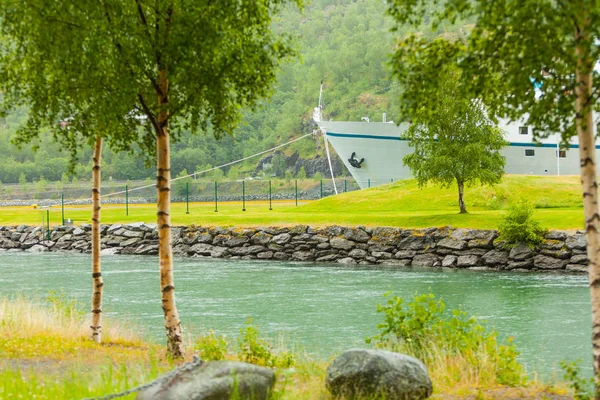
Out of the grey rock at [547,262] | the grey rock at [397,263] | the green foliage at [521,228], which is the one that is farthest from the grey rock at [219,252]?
the grey rock at [547,262]

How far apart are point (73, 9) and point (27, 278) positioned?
863 inches

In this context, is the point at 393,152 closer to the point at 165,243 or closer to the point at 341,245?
the point at 341,245

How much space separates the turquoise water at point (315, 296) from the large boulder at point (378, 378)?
5.25 m

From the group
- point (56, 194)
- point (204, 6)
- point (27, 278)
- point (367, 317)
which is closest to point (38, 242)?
point (27, 278)

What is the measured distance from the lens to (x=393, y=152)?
68.4 meters

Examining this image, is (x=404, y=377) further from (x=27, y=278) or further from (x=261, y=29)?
(x=27, y=278)

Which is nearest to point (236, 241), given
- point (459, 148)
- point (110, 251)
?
point (110, 251)

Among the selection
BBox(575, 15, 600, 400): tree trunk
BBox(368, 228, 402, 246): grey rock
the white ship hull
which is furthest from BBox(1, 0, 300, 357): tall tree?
the white ship hull

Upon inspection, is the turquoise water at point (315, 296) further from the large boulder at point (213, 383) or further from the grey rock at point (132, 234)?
the large boulder at point (213, 383)

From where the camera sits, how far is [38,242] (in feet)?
158

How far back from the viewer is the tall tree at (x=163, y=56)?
11359 mm

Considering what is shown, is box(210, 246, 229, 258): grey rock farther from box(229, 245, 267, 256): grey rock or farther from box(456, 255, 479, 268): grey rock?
box(456, 255, 479, 268): grey rock

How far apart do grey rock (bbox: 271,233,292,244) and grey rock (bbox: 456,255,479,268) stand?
9.30m

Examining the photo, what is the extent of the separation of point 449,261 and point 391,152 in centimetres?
3437
